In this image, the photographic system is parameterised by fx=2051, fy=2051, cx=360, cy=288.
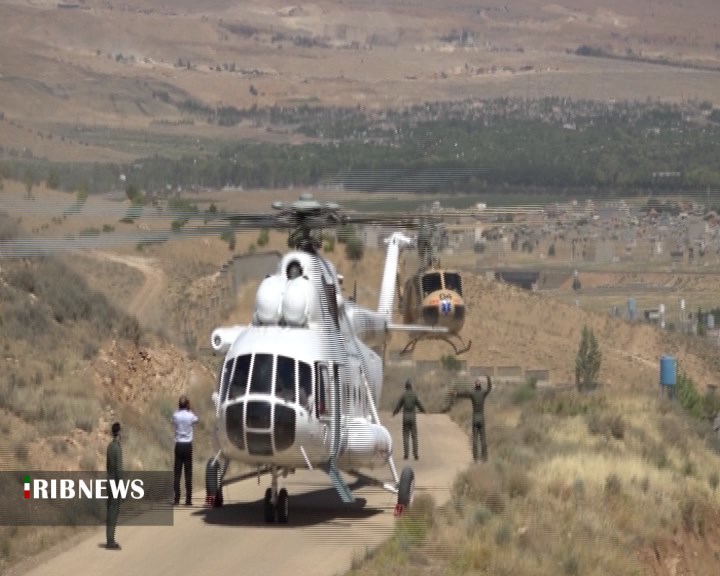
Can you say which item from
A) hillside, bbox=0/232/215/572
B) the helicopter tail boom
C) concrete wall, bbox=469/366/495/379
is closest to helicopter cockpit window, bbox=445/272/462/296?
hillside, bbox=0/232/215/572

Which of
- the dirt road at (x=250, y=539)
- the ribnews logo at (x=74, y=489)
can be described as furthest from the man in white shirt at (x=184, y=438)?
the ribnews logo at (x=74, y=489)

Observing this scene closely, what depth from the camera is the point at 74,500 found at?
26312mm

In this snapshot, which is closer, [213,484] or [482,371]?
[213,484]

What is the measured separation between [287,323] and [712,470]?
11889 millimetres

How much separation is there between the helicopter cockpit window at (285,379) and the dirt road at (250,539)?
1720 millimetres

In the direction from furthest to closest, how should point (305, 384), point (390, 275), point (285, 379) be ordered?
point (390, 275) < point (305, 384) < point (285, 379)

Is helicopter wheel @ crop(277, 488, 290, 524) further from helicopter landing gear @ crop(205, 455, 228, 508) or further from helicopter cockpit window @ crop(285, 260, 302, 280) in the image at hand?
helicopter cockpit window @ crop(285, 260, 302, 280)

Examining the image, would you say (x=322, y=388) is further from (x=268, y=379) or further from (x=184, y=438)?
(x=184, y=438)

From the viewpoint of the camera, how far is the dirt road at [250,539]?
23.0m

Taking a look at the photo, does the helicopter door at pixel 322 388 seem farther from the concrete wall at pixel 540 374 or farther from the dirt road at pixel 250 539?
the concrete wall at pixel 540 374

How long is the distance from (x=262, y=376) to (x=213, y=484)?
2449 millimetres

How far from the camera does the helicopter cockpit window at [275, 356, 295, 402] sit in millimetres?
24800

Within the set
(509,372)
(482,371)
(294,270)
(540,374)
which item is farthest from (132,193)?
(294,270)

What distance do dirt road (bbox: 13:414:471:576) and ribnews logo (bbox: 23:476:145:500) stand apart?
34.4 inches
